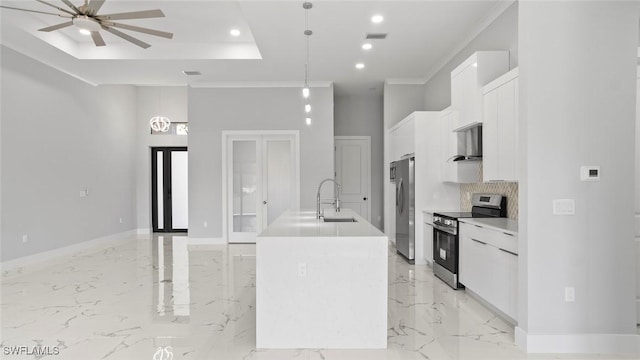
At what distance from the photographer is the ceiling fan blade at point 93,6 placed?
331 centimetres

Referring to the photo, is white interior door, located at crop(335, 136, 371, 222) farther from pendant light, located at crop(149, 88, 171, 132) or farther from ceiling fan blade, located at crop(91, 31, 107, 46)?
ceiling fan blade, located at crop(91, 31, 107, 46)

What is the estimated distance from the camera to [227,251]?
677 centimetres

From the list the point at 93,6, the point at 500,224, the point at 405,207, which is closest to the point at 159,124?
the point at 93,6

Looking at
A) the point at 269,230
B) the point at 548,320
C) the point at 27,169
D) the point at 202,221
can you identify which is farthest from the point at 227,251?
the point at 548,320

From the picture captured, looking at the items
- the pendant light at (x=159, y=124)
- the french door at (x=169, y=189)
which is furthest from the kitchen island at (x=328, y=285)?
the french door at (x=169, y=189)

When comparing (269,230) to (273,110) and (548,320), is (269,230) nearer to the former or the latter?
(548,320)

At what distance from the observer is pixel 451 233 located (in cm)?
437

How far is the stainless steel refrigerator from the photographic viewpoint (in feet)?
18.4

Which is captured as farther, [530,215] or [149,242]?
[149,242]

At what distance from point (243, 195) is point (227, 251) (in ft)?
4.16

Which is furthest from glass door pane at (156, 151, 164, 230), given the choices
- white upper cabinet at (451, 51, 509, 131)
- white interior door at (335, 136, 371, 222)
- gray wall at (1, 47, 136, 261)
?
white upper cabinet at (451, 51, 509, 131)

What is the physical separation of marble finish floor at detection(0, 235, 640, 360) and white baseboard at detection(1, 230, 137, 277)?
13 centimetres

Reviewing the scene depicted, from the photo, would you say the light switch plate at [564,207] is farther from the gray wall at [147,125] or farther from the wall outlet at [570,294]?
the gray wall at [147,125]

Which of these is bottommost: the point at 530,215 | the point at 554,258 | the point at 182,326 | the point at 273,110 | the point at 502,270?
the point at 182,326
